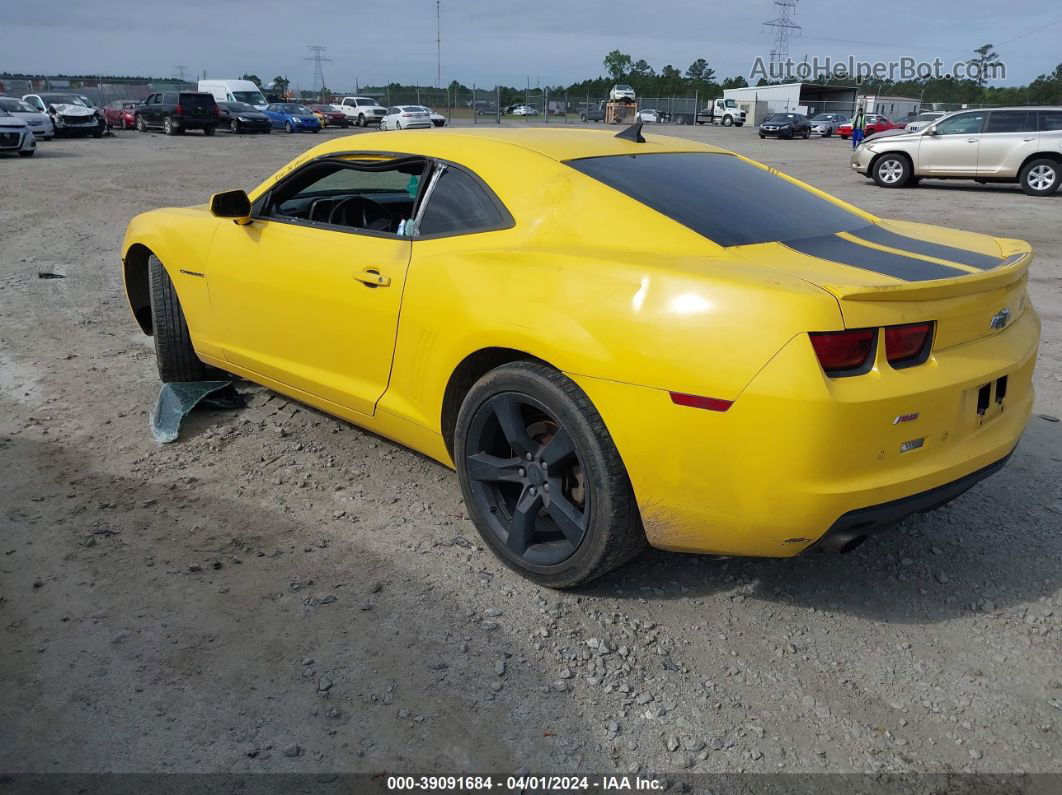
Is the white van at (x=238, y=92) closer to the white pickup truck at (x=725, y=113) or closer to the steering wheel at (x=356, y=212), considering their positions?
the white pickup truck at (x=725, y=113)

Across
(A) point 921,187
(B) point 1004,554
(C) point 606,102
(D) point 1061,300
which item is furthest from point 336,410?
(C) point 606,102

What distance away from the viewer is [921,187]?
57.1 feet

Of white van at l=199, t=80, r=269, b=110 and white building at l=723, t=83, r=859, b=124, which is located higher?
white building at l=723, t=83, r=859, b=124

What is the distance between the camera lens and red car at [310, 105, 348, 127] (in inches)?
1784

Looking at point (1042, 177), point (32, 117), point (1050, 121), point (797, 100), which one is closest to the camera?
point (1050, 121)

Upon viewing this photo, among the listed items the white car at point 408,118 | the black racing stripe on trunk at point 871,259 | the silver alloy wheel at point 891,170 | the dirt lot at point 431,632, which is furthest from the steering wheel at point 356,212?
the white car at point 408,118

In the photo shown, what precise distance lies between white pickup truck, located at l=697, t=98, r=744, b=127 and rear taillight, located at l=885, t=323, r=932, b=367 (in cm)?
6117

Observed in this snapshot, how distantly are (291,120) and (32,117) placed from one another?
13.7 metres

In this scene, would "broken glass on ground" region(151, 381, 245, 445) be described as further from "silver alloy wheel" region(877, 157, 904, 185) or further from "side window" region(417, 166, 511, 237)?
"silver alloy wheel" region(877, 157, 904, 185)

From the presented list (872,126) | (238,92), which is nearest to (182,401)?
(238,92)

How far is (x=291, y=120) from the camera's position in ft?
124

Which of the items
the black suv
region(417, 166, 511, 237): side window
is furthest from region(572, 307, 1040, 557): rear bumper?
the black suv

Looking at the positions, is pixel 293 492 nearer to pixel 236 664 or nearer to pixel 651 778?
pixel 236 664

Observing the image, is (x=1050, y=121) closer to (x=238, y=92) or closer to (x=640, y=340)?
(x=640, y=340)
